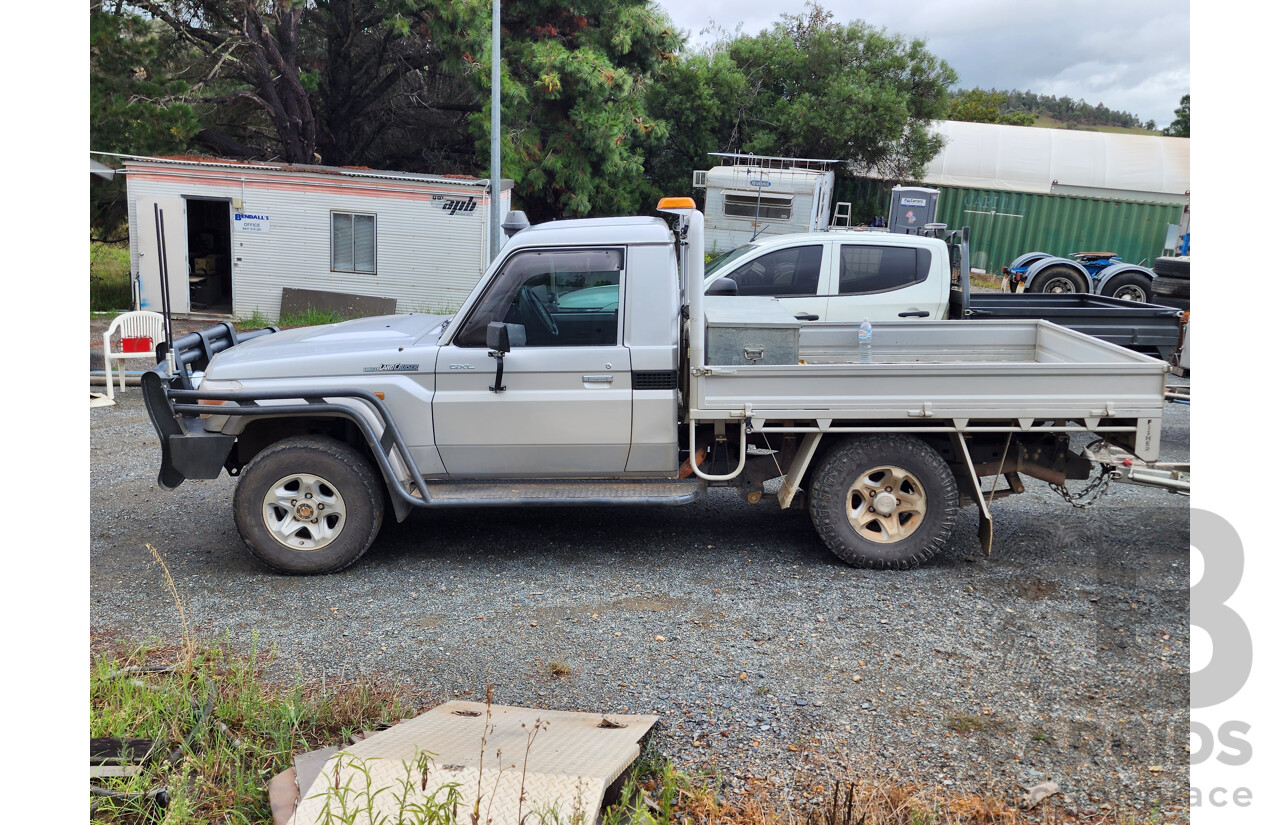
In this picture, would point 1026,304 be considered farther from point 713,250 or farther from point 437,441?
point 713,250

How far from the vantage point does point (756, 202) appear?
20.8m

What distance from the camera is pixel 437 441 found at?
Answer: 579 cm

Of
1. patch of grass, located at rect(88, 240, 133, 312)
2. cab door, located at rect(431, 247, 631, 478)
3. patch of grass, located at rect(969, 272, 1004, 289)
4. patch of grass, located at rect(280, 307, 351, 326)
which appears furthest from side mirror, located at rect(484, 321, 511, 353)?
patch of grass, located at rect(969, 272, 1004, 289)

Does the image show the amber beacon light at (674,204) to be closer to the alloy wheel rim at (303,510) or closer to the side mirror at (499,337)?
the side mirror at (499,337)

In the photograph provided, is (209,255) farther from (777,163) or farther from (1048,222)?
(1048,222)

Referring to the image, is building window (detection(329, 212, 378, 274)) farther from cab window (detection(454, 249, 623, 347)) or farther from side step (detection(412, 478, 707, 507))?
side step (detection(412, 478, 707, 507))

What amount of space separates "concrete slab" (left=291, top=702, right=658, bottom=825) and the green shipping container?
80.4 feet

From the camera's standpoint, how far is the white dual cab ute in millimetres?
5613

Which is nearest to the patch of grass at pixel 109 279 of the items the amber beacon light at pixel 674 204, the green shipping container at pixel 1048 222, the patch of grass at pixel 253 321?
the patch of grass at pixel 253 321

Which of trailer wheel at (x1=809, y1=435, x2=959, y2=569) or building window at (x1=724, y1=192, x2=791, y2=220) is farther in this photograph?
building window at (x1=724, y1=192, x2=791, y2=220)

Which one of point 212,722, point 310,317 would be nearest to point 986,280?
point 310,317

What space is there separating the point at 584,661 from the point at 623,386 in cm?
170

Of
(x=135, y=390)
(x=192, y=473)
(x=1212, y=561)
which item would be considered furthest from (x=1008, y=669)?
(x=135, y=390)

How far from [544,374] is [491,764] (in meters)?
2.71
